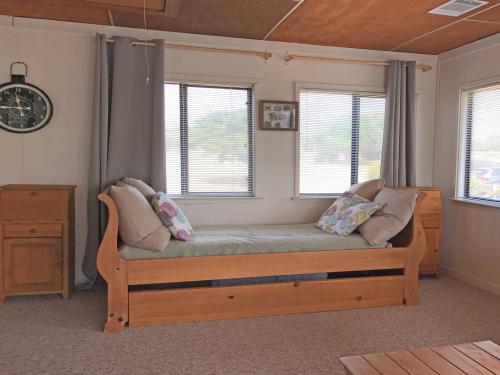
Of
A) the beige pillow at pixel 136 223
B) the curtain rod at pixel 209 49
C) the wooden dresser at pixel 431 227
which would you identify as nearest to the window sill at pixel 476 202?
the wooden dresser at pixel 431 227

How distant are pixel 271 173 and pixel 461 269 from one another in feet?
7.04

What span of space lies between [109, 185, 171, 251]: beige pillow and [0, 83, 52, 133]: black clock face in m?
1.25

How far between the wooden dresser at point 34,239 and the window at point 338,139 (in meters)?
2.26

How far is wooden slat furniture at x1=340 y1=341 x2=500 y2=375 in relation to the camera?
1724mm

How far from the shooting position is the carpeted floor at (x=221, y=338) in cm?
236

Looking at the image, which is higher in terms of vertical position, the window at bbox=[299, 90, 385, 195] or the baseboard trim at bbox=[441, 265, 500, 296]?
the window at bbox=[299, 90, 385, 195]

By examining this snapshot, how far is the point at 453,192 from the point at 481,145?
0.55m

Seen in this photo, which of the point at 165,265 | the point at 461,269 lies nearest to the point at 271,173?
the point at 165,265

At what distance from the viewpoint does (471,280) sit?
13.1 feet

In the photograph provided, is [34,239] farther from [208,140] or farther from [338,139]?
[338,139]

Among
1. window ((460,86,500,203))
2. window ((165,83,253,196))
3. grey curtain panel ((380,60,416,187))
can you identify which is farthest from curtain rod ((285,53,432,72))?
window ((460,86,500,203))

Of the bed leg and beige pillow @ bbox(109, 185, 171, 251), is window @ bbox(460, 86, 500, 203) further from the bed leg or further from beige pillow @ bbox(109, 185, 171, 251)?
the bed leg

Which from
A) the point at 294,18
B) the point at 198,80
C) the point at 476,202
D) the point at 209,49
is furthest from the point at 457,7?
the point at 198,80

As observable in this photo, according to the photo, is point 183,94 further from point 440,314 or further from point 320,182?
point 440,314
